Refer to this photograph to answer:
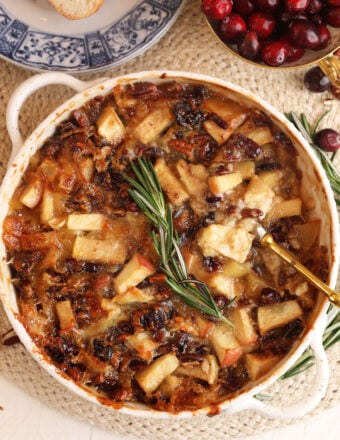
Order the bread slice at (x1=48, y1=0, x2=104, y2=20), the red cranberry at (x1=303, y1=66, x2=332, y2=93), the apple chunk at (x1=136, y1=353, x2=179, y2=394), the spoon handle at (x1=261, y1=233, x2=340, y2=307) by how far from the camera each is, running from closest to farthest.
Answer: the spoon handle at (x1=261, y1=233, x2=340, y2=307) < the apple chunk at (x1=136, y1=353, x2=179, y2=394) < the bread slice at (x1=48, y1=0, x2=104, y2=20) < the red cranberry at (x1=303, y1=66, x2=332, y2=93)

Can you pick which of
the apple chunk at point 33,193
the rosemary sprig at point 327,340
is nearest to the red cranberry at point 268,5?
the apple chunk at point 33,193

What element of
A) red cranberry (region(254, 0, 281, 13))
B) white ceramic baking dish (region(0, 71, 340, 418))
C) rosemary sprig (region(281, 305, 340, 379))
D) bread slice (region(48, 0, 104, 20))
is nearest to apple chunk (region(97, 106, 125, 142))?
white ceramic baking dish (region(0, 71, 340, 418))

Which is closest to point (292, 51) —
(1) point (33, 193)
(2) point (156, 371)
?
(1) point (33, 193)

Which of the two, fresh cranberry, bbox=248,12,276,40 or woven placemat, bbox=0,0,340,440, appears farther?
woven placemat, bbox=0,0,340,440

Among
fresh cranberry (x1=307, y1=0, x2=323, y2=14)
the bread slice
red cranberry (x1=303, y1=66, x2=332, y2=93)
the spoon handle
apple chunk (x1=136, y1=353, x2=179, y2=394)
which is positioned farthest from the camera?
red cranberry (x1=303, y1=66, x2=332, y2=93)

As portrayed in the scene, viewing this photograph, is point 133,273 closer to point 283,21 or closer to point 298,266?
point 298,266

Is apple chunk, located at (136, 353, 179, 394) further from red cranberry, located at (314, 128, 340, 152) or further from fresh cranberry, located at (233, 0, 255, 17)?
fresh cranberry, located at (233, 0, 255, 17)
